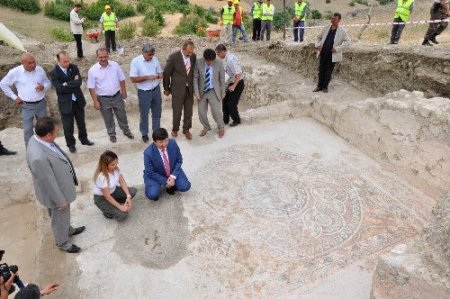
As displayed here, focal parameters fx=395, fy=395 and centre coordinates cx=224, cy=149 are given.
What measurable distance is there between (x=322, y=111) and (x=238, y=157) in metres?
2.10

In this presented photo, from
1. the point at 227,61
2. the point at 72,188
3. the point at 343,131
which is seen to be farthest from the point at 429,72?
the point at 72,188

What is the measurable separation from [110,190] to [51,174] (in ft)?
2.86

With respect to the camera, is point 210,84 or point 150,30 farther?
point 150,30

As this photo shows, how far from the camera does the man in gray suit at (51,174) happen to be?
12.7ft

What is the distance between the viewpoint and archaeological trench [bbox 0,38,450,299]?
4.04 m

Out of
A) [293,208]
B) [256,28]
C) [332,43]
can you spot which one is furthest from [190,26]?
[293,208]

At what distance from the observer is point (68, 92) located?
19.3ft

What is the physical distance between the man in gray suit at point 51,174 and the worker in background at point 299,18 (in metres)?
10.4

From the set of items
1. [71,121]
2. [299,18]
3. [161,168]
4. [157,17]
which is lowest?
[161,168]

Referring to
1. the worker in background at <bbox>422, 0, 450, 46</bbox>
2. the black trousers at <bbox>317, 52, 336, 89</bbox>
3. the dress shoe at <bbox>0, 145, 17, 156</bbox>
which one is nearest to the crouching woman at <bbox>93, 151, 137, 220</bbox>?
the dress shoe at <bbox>0, 145, 17, 156</bbox>

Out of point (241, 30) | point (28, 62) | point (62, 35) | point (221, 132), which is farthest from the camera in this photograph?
point (62, 35)

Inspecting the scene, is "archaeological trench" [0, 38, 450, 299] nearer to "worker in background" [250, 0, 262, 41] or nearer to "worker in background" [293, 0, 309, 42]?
"worker in background" [293, 0, 309, 42]

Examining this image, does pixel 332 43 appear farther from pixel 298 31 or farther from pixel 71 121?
pixel 298 31

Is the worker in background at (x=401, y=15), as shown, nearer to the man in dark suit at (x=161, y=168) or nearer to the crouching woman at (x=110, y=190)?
the man in dark suit at (x=161, y=168)
